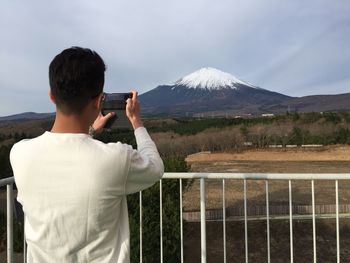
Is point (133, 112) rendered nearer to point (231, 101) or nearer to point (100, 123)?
point (100, 123)

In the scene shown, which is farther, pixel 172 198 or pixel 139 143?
pixel 172 198

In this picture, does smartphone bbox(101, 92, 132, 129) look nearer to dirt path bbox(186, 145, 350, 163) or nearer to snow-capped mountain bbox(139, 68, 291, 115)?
dirt path bbox(186, 145, 350, 163)

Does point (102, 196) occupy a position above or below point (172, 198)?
above

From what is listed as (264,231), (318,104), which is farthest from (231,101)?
(264,231)

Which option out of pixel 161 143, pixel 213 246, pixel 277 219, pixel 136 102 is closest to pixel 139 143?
pixel 136 102

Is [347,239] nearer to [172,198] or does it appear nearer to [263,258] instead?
[263,258]

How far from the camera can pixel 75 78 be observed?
4.18 ft

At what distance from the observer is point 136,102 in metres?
1.52

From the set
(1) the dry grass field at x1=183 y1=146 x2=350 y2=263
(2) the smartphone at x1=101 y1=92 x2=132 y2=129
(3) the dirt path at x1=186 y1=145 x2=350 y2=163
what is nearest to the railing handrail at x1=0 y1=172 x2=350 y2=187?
(2) the smartphone at x1=101 y1=92 x2=132 y2=129

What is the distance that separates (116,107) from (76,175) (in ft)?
0.97

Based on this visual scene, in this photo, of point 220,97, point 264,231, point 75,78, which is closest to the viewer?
point 75,78

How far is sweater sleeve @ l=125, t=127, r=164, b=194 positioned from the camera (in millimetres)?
1357

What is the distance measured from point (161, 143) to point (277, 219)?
47.5ft

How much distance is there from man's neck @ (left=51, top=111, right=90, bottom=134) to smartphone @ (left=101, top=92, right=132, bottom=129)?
0.16m
